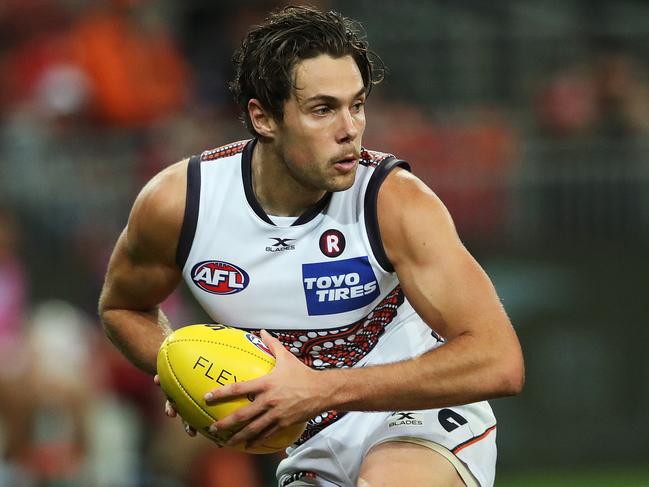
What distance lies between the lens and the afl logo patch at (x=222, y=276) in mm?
5289

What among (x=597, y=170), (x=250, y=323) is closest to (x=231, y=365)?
(x=250, y=323)

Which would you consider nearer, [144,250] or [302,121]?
[302,121]

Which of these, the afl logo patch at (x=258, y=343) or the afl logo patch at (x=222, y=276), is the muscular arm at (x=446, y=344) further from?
the afl logo patch at (x=222, y=276)

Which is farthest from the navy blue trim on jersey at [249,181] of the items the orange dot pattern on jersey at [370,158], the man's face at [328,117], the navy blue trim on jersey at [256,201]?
the orange dot pattern on jersey at [370,158]

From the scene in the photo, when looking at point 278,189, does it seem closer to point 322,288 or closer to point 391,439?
point 322,288

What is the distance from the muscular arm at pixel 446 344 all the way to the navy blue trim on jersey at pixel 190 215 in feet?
2.95

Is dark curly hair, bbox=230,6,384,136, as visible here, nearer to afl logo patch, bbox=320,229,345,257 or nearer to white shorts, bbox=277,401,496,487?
afl logo patch, bbox=320,229,345,257

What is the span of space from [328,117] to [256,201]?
22.1 inches

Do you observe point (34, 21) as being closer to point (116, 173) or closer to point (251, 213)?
point (116, 173)

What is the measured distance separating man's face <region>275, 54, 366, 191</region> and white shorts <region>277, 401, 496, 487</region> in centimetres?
102

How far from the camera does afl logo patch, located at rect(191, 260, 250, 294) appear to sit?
5.29m

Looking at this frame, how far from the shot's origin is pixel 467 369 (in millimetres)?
4715

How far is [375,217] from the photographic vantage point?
5059 mm

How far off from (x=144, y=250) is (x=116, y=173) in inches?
204
